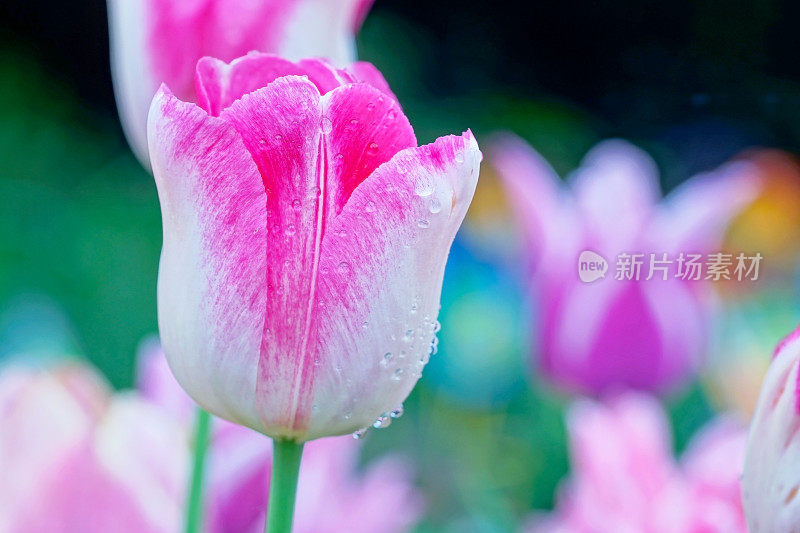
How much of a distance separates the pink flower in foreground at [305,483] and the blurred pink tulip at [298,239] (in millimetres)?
289

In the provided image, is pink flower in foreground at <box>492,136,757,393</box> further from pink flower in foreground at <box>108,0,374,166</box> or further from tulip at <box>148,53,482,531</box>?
tulip at <box>148,53,482,531</box>

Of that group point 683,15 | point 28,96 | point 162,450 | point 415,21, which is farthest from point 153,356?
point 683,15

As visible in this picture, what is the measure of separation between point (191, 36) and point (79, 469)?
0.94ft

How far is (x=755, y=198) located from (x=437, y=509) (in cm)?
42

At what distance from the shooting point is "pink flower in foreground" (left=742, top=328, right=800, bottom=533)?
39 centimetres

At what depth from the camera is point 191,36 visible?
0.46m

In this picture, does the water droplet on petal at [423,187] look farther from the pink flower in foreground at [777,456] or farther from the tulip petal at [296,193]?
the pink flower in foreground at [777,456]

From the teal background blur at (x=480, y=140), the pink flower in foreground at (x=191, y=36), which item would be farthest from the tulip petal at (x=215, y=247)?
the teal background blur at (x=480, y=140)

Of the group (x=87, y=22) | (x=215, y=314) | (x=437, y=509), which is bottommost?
(x=437, y=509)

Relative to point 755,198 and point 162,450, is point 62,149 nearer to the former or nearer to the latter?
point 162,450

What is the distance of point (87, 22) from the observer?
653 mm

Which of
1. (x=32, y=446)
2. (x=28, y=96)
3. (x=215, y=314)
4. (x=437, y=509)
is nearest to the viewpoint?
(x=215, y=314)

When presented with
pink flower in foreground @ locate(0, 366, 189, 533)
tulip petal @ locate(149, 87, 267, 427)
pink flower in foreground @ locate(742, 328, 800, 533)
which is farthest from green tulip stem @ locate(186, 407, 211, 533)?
pink flower in foreground @ locate(742, 328, 800, 533)

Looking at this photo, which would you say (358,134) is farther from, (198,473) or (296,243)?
(198,473)
